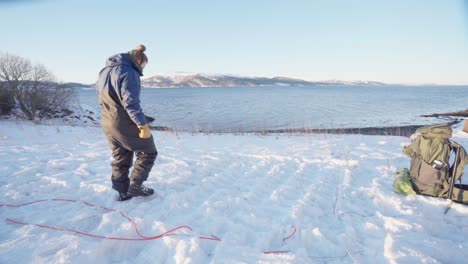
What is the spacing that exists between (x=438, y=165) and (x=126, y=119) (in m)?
4.83

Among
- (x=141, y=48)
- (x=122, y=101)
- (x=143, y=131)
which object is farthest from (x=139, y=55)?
(x=143, y=131)

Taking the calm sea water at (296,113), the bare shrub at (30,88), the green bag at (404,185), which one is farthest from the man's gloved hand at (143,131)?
the bare shrub at (30,88)

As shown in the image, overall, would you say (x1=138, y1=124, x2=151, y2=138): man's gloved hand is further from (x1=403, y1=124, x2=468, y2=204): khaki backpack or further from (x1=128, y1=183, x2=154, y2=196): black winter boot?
(x1=403, y1=124, x2=468, y2=204): khaki backpack

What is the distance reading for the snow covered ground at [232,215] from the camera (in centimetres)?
251

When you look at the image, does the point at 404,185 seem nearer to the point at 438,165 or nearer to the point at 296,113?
the point at 438,165

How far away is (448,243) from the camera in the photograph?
8.68ft

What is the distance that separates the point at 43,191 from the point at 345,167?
236 inches

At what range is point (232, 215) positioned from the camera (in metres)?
3.33

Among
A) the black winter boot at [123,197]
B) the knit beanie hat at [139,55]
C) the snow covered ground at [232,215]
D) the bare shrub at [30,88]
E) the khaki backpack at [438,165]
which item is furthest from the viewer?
the bare shrub at [30,88]

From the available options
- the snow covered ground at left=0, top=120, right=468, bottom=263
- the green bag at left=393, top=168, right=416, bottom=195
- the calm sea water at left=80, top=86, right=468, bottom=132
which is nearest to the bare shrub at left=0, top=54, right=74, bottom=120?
the calm sea water at left=80, top=86, right=468, bottom=132

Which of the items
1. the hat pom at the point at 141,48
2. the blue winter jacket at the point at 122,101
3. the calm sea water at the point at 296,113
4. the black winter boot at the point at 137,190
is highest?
the hat pom at the point at 141,48

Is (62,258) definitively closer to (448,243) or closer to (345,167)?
(448,243)

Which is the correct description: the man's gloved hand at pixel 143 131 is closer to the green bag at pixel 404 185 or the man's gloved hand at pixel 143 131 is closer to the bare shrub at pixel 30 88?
the green bag at pixel 404 185

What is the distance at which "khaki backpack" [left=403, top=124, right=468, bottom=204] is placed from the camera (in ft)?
11.5
